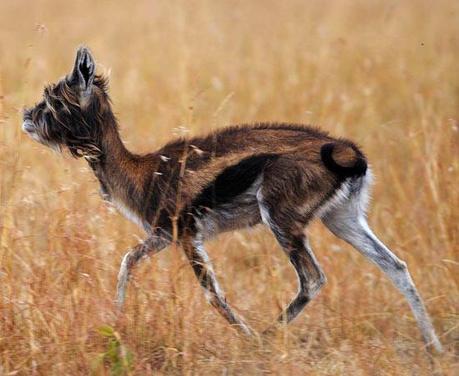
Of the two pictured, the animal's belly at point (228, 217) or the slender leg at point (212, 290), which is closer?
the slender leg at point (212, 290)

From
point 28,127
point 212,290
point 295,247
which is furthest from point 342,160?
point 28,127

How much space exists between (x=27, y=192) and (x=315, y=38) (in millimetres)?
6557

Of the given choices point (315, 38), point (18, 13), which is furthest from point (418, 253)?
point (18, 13)

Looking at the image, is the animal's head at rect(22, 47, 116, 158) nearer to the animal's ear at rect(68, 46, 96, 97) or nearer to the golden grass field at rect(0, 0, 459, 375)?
the animal's ear at rect(68, 46, 96, 97)

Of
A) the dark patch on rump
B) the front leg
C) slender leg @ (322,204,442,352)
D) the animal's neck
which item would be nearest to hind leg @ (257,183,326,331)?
the dark patch on rump

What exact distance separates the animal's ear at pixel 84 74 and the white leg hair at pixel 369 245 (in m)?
1.83

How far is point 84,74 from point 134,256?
1.29 meters

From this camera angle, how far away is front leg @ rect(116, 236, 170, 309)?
21.1 feet

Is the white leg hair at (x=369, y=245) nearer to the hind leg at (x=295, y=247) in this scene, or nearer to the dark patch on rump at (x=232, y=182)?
the hind leg at (x=295, y=247)

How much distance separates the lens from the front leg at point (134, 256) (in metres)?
6.45

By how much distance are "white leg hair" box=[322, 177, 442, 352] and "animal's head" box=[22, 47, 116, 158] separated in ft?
5.53

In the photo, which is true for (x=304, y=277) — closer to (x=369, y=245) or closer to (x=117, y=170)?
(x=369, y=245)

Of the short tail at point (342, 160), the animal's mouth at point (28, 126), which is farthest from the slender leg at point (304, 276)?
the animal's mouth at point (28, 126)

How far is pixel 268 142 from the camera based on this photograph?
673cm
